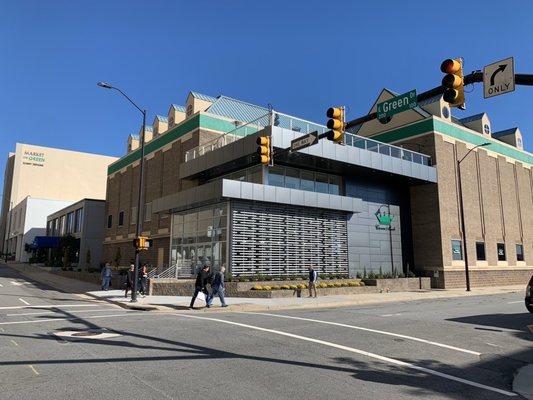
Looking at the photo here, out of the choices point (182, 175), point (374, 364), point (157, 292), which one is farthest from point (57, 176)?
point (374, 364)

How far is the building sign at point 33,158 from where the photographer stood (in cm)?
10394

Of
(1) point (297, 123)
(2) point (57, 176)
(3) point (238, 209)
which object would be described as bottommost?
(3) point (238, 209)

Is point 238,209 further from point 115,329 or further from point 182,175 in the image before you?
point 115,329

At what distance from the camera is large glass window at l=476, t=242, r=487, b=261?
37.3 metres

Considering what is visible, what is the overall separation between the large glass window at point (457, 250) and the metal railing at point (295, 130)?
21.5 ft

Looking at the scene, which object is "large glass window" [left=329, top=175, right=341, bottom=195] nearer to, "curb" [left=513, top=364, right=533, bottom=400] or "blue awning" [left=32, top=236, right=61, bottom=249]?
"curb" [left=513, top=364, right=533, bottom=400]

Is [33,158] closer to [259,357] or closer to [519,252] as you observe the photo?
[519,252]

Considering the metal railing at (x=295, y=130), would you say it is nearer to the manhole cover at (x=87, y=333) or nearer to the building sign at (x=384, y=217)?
the building sign at (x=384, y=217)

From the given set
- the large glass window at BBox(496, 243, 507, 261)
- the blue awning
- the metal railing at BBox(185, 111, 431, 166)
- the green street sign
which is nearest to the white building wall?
the blue awning

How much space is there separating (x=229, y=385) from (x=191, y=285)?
59.1ft

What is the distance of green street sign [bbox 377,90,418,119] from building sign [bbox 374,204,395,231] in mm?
22967

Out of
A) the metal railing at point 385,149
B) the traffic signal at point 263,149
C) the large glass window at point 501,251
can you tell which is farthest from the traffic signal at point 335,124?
the large glass window at point 501,251

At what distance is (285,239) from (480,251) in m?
19.6

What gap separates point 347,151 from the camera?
29.1 m
